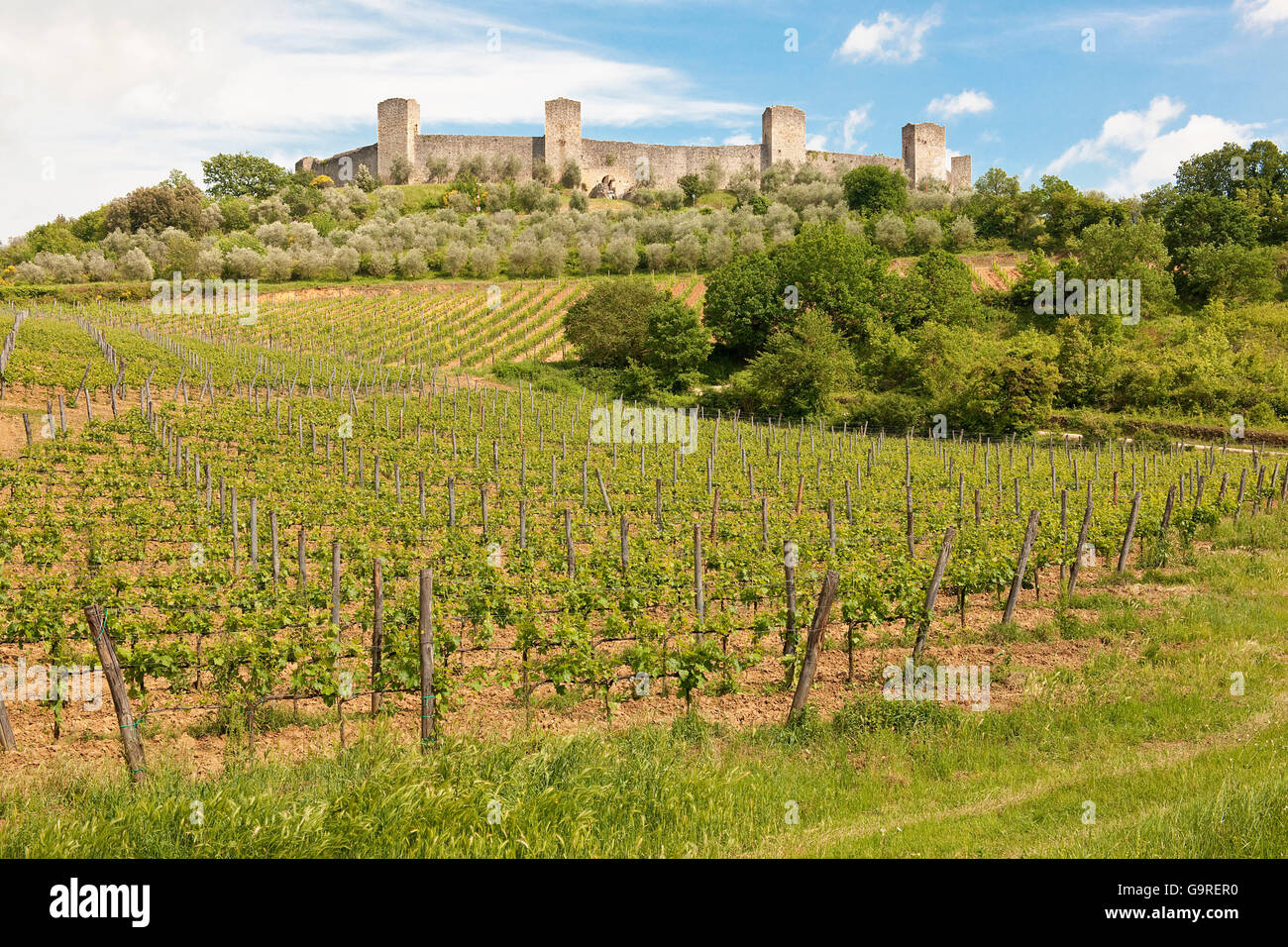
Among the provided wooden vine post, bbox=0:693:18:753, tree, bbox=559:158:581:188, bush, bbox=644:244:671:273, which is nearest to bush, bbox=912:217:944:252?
bush, bbox=644:244:671:273

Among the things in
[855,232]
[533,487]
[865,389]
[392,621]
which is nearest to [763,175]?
[855,232]

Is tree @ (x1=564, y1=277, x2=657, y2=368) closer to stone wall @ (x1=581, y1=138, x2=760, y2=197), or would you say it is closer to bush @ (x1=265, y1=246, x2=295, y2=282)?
bush @ (x1=265, y1=246, x2=295, y2=282)

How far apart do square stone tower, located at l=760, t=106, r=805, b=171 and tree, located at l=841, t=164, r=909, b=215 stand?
56.6ft

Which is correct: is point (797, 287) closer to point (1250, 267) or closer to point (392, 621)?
point (1250, 267)

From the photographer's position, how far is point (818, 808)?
566 centimetres

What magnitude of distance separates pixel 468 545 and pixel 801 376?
27786 mm

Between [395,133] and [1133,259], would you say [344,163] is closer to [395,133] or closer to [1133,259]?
[395,133]

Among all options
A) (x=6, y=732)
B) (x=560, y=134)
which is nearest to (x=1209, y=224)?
(x=560, y=134)

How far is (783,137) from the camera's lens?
3693 inches

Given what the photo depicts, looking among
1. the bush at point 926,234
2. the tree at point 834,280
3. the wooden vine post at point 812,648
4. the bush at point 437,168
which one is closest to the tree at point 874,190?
the bush at point 926,234

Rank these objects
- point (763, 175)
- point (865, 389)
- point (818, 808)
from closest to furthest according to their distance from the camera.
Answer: point (818, 808) → point (865, 389) → point (763, 175)

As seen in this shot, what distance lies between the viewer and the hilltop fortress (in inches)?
3494

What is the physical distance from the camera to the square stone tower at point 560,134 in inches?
3556

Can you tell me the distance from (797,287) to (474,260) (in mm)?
23224
